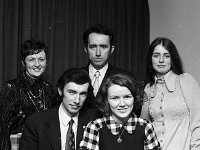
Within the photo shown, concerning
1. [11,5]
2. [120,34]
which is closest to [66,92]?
[11,5]

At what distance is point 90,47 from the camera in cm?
277

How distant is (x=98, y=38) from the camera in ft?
9.05

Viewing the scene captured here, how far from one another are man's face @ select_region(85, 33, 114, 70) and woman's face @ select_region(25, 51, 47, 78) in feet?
1.30

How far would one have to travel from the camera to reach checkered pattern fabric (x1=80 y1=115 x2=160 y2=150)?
208 cm

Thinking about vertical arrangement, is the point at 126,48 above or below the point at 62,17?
below

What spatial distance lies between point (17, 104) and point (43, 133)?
0.35 metres

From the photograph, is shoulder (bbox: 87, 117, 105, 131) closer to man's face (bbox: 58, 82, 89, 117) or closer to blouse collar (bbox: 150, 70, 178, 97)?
man's face (bbox: 58, 82, 89, 117)

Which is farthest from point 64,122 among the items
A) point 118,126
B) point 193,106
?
point 193,106

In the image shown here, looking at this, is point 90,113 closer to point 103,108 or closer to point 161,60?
point 103,108

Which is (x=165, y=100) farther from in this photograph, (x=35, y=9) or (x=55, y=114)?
(x=35, y=9)

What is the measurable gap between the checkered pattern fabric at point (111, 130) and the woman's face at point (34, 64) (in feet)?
2.26

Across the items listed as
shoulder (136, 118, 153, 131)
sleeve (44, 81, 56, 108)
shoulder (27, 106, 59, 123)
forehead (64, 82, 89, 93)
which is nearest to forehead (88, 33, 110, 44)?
sleeve (44, 81, 56, 108)

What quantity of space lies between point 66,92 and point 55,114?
17 centimetres

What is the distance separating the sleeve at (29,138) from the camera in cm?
222
